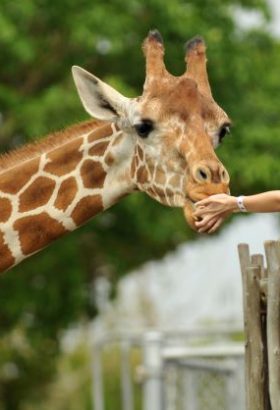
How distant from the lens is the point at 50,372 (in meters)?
30.4

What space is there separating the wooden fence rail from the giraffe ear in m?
1.58

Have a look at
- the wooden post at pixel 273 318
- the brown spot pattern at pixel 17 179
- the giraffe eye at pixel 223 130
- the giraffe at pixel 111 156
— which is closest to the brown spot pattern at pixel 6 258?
the giraffe at pixel 111 156

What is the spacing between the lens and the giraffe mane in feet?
33.6

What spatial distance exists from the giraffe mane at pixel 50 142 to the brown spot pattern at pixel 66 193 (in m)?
0.28

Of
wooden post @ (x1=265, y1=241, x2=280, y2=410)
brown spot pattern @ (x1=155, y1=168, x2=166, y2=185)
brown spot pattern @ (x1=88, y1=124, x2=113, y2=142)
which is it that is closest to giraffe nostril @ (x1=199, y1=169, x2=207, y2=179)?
brown spot pattern @ (x1=155, y1=168, x2=166, y2=185)

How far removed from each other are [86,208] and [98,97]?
69cm

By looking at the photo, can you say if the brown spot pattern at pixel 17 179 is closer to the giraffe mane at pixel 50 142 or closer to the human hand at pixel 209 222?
the giraffe mane at pixel 50 142

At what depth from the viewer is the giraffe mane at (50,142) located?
10.2m

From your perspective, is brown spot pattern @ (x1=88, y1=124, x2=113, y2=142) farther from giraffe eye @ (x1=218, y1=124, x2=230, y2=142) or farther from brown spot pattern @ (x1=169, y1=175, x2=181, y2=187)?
giraffe eye @ (x1=218, y1=124, x2=230, y2=142)

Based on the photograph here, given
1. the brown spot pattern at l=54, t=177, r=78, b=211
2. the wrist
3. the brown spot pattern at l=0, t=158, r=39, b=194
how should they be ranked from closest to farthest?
1. the wrist
2. the brown spot pattern at l=54, t=177, r=78, b=211
3. the brown spot pattern at l=0, t=158, r=39, b=194

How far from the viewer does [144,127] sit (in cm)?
980

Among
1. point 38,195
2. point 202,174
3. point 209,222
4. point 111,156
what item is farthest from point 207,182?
point 38,195

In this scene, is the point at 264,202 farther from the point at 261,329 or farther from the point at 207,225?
the point at 261,329

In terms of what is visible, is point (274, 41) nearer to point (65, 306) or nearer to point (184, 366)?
point (65, 306)
